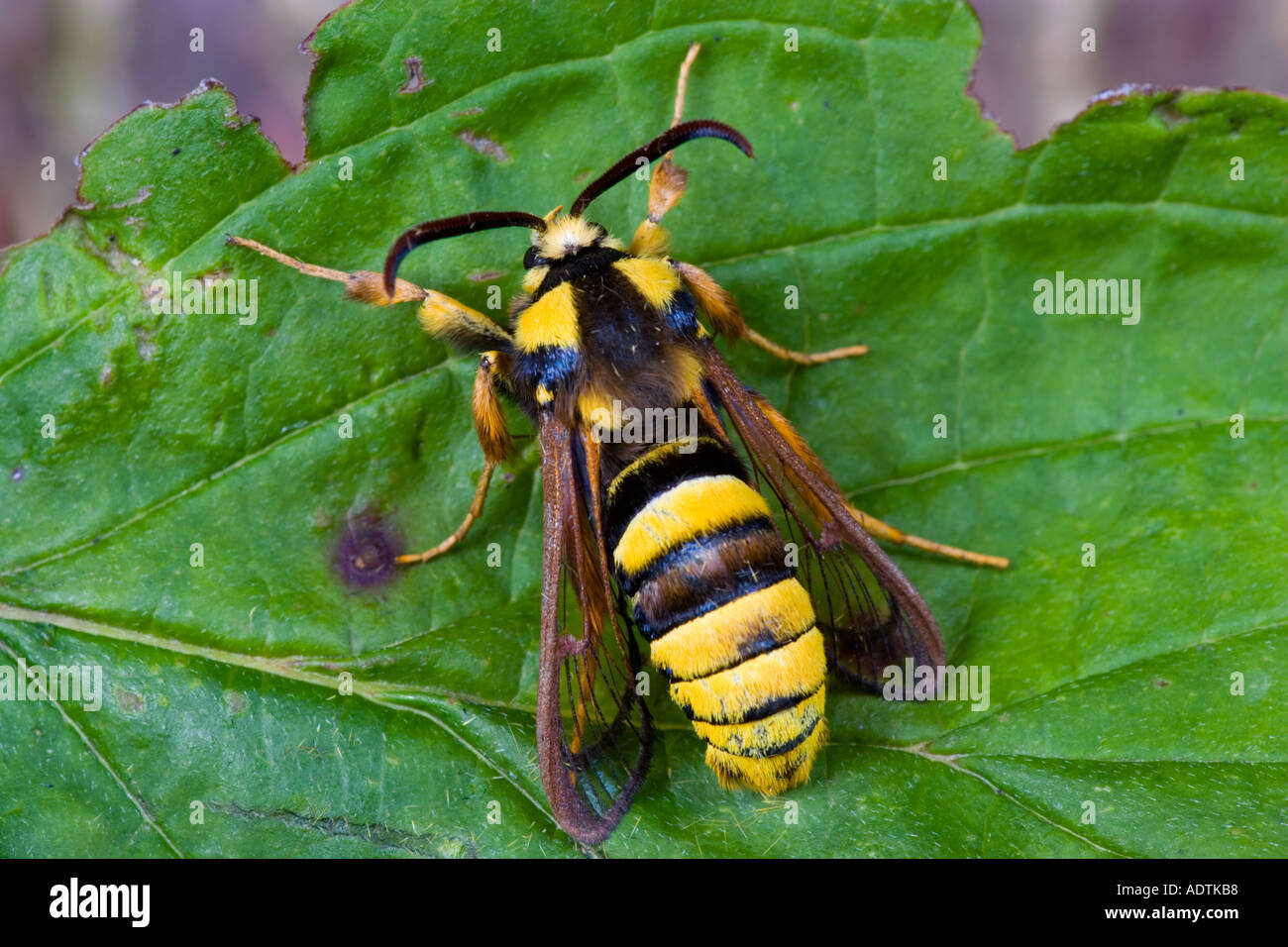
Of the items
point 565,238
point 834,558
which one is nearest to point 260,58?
point 565,238

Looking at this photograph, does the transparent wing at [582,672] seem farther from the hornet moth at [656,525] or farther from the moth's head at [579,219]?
the moth's head at [579,219]

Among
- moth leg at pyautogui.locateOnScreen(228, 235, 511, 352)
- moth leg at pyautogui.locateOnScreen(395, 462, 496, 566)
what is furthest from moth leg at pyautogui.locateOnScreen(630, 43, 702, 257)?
moth leg at pyautogui.locateOnScreen(395, 462, 496, 566)

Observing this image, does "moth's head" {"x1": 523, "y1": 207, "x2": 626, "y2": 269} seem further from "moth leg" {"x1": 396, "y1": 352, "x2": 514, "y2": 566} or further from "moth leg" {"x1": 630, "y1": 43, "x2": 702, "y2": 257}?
"moth leg" {"x1": 396, "y1": 352, "x2": 514, "y2": 566}

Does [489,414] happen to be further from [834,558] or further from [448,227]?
[834,558]

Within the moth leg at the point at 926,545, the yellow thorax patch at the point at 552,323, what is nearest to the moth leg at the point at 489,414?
the yellow thorax patch at the point at 552,323

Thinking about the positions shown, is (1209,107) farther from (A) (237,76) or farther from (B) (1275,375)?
(A) (237,76)
